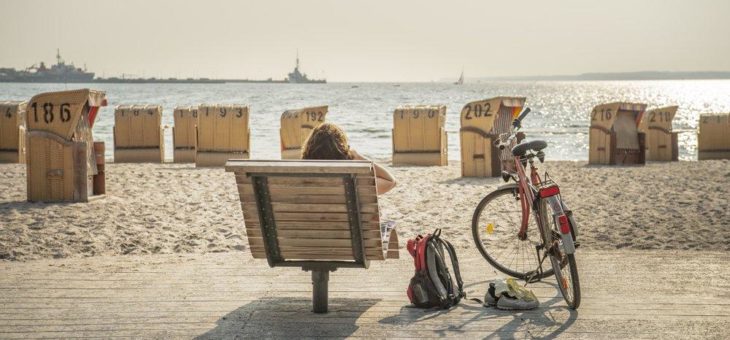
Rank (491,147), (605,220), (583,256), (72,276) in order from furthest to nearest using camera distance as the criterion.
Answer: (491,147)
(605,220)
(583,256)
(72,276)

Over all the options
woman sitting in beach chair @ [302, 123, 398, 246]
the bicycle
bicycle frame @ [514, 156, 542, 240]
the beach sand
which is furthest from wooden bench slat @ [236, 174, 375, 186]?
the beach sand

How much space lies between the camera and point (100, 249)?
8141 millimetres

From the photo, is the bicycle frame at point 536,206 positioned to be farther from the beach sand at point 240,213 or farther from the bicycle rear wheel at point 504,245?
the beach sand at point 240,213

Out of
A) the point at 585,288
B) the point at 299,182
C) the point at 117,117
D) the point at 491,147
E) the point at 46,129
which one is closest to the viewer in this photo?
the point at 299,182

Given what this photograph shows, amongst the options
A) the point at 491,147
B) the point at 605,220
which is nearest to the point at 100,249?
the point at 605,220

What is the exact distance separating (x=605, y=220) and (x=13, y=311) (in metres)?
6.30

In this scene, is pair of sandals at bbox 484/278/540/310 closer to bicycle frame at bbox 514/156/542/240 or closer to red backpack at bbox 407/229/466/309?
red backpack at bbox 407/229/466/309

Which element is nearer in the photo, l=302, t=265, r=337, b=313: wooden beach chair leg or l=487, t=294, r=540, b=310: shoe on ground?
l=302, t=265, r=337, b=313: wooden beach chair leg

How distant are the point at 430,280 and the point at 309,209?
965 mm

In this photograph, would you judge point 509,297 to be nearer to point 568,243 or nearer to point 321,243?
point 568,243

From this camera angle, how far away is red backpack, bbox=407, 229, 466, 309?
5.51 m

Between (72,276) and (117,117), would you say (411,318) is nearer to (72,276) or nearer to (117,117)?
(72,276)

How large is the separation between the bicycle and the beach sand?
136 cm

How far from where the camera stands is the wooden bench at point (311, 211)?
16.1 feet
